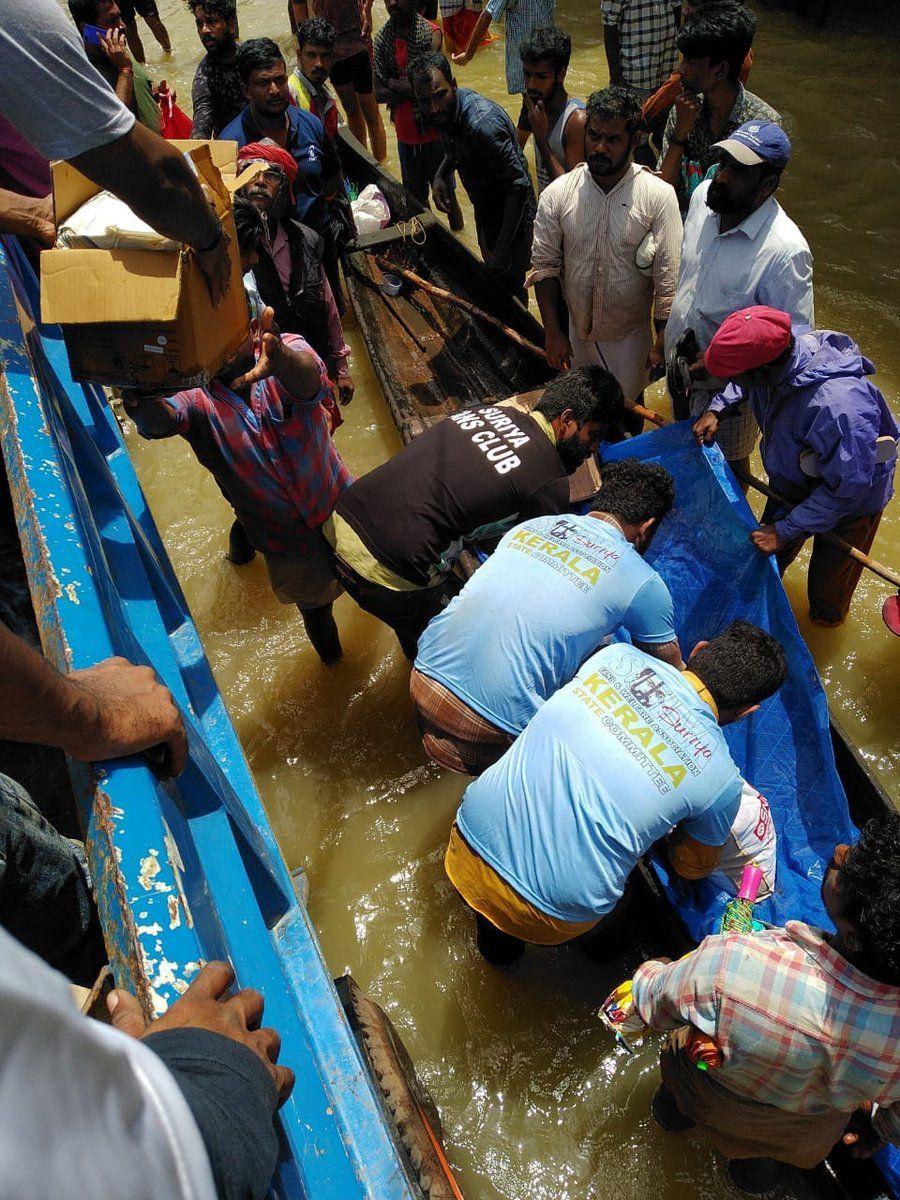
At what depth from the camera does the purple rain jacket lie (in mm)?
2963

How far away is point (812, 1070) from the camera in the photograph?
1.81 metres

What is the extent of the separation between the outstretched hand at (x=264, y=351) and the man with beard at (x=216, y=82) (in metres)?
3.60

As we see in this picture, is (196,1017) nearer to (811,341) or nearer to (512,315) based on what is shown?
(811,341)

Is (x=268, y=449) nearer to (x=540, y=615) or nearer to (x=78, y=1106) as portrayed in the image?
(x=540, y=615)

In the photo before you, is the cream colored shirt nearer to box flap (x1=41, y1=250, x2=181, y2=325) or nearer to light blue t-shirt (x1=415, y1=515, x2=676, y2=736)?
light blue t-shirt (x1=415, y1=515, x2=676, y2=736)

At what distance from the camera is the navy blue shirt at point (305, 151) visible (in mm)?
4789

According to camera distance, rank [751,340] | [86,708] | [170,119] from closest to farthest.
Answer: [86,708]
[751,340]
[170,119]

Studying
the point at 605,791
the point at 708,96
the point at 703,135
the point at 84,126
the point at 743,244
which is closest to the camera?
the point at 84,126

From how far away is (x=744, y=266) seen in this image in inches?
133

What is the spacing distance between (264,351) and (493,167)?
125 inches

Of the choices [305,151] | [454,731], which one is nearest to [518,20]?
[305,151]

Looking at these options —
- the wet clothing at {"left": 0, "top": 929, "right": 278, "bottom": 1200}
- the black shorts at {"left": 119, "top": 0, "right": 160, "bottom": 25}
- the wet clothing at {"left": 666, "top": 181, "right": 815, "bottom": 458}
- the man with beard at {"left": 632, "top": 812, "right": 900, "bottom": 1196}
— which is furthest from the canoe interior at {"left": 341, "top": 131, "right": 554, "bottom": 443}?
the black shorts at {"left": 119, "top": 0, "right": 160, "bottom": 25}

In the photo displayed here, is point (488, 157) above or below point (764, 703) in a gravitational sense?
above

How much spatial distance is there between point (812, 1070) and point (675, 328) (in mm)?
3096
